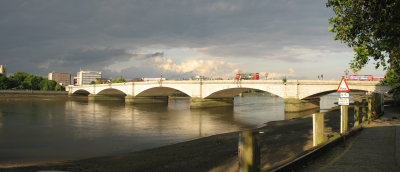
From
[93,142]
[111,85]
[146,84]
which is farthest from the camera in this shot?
[111,85]

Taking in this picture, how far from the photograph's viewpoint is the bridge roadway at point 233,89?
3347 cm

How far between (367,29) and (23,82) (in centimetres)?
11169

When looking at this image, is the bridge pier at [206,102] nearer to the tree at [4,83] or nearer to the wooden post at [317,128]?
the wooden post at [317,128]

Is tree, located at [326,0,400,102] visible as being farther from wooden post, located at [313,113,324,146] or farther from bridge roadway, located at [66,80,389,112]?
bridge roadway, located at [66,80,389,112]

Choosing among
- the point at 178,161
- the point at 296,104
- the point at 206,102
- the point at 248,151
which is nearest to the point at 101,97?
the point at 206,102

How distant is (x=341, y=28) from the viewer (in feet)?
33.4

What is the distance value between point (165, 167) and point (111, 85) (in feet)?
212

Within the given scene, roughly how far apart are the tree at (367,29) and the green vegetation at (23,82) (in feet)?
338

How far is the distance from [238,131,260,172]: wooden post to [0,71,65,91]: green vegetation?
104143 millimetres

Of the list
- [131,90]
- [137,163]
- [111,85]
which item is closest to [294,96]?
[137,163]

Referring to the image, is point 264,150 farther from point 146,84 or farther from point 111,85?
point 111,85

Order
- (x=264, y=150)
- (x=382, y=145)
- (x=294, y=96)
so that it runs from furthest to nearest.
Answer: (x=294, y=96), (x=264, y=150), (x=382, y=145)

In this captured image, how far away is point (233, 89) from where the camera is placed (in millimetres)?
45000

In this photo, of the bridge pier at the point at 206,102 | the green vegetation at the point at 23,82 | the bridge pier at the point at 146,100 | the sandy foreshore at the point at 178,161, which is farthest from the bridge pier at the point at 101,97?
the sandy foreshore at the point at 178,161
